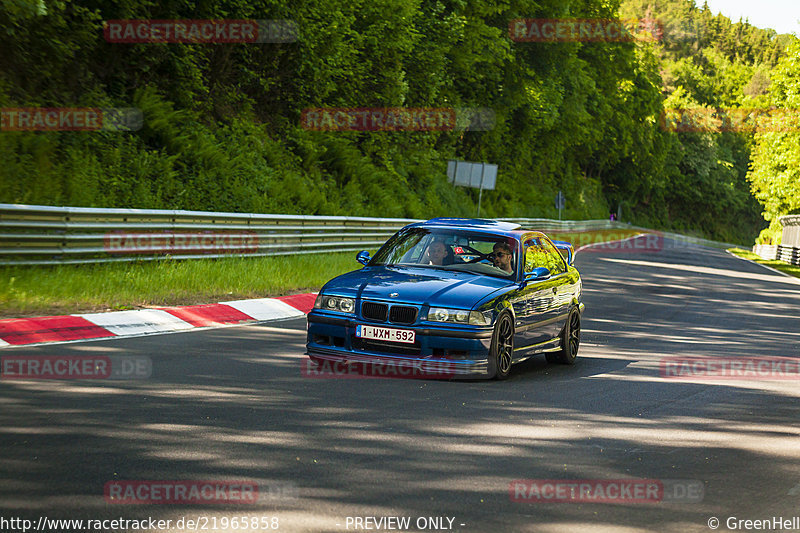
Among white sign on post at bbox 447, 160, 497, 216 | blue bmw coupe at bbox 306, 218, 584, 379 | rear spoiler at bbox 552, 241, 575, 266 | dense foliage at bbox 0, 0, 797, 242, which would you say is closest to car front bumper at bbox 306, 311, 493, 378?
blue bmw coupe at bbox 306, 218, 584, 379

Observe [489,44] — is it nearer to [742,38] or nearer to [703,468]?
[703,468]

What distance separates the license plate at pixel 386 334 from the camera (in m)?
8.66

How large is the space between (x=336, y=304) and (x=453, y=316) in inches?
44.8

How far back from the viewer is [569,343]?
1088cm

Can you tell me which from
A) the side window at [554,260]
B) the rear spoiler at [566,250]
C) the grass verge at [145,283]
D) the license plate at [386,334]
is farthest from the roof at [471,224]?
the grass verge at [145,283]

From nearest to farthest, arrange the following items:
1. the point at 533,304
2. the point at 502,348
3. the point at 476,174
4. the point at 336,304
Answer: the point at 336,304 → the point at 502,348 → the point at 533,304 → the point at 476,174

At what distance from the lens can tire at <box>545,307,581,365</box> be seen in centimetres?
1077

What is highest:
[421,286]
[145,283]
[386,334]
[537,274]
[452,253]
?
[452,253]

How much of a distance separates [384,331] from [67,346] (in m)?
3.16

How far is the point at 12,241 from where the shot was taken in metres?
12.1

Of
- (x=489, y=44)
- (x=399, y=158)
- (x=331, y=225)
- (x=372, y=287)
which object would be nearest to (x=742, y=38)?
(x=489, y=44)

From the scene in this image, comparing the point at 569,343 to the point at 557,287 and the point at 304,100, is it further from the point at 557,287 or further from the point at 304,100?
the point at 304,100

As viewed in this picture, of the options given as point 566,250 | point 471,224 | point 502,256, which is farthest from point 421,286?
point 566,250

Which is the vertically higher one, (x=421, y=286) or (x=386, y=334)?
(x=421, y=286)
